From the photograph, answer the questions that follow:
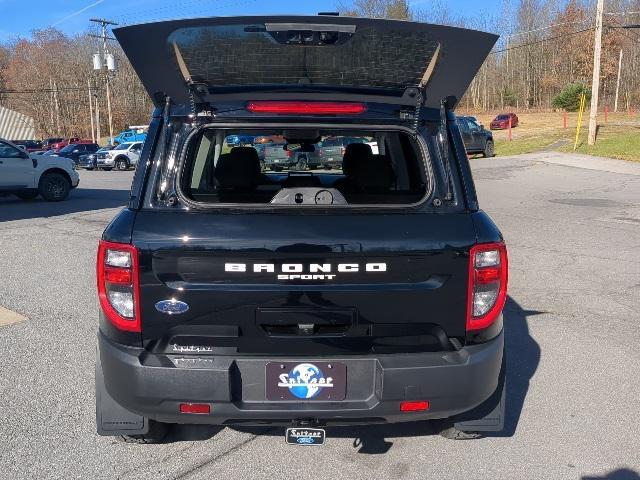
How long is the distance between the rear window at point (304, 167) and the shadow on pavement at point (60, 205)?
29.4 ft

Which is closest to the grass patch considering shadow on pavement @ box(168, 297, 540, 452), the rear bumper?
shadow on pavement @ box(168, 297, 540, 452)

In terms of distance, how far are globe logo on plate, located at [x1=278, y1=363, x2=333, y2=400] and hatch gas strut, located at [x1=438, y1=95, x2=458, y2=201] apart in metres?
0.96

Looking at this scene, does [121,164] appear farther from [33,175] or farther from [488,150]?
[488,150]

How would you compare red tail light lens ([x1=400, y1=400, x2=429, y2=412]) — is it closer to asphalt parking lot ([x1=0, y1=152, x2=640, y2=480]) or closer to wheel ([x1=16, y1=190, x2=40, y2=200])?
asphalt parking lot ([x1=0, y1=152, x2=640, y2=480])

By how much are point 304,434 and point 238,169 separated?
1.63 m

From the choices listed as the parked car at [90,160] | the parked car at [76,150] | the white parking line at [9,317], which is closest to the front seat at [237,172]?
the white parking line at [9,317]

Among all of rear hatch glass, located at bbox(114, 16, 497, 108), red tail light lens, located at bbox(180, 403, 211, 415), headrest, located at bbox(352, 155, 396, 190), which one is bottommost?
red tail light lens, located at bbox(180, 403, 211, 415)

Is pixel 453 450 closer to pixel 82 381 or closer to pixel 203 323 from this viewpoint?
pixel 203 323

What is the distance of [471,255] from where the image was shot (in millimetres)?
2531

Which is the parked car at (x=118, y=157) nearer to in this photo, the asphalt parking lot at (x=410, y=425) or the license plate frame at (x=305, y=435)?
the asphalt parking lot at (x=410, y=425)

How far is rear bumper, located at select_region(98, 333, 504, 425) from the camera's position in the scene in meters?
2.47

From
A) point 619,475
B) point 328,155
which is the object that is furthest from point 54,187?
point 619,475

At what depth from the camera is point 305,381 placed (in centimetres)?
251

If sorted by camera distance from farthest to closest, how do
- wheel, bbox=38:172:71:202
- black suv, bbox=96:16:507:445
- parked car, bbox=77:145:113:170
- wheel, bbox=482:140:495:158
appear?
parked car, bbox=77:145:113:170
wheel, bbox=482:140:495:158
wheel, bbox=38:172:71:202
black suv, bbox=96:16:507:445
